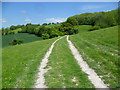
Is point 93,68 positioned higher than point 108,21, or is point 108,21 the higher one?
point 108,21

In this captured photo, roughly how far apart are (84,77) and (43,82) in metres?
3.07

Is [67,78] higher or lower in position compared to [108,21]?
lower

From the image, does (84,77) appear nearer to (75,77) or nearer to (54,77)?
(75,77)

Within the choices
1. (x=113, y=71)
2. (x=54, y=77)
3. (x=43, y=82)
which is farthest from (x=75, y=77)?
(x=113, y=71)

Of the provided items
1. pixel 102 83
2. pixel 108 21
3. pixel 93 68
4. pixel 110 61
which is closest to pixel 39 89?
pixel 102 83

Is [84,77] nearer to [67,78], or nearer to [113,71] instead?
[67,78]

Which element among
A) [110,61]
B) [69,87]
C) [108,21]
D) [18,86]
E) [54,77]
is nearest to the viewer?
[69,87]

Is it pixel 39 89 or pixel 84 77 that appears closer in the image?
pixel 39 89

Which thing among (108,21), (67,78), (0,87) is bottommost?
(0,87)

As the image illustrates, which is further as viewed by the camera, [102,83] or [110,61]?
[110,61]

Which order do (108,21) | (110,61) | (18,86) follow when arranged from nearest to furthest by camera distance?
(18,86)
(110,61)
(108,21)

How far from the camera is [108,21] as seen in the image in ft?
265

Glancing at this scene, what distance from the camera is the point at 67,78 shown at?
420 inches

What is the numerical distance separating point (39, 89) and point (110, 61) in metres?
8.61
